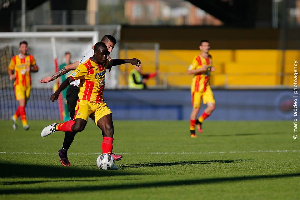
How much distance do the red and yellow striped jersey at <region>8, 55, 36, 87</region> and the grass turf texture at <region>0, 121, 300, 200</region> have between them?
5.01 ft

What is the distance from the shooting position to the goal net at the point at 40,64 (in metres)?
24.6

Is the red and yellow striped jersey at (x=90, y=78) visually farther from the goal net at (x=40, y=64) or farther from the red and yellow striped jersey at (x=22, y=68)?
the goal net at (x=40, y=64)

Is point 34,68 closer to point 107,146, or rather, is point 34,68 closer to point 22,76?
point 22,76

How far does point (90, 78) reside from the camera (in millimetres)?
10422

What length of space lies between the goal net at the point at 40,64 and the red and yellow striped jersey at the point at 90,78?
45.2 feet

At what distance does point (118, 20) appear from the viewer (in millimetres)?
37812

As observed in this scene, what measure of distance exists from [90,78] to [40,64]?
1634cm

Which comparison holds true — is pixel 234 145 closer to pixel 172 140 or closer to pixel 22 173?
pixel 172 140

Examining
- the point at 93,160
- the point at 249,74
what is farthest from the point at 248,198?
the point at 249,74

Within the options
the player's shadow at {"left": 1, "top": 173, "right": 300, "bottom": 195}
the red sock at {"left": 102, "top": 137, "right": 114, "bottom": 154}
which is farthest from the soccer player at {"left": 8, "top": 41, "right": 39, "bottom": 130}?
the player's shadow at {"left": 1, "top": 173, "right": 300, "bottom": 195}

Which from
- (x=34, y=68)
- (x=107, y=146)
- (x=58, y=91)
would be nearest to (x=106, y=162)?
(x=107, y=146)

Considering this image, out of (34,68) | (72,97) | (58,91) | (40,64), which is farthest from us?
(40,64)

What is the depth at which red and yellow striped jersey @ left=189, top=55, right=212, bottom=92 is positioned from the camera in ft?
57.7

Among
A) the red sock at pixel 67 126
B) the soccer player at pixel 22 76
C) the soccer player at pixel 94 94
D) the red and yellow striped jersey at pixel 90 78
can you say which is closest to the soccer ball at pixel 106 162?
the soccer player at pixel 94 94
